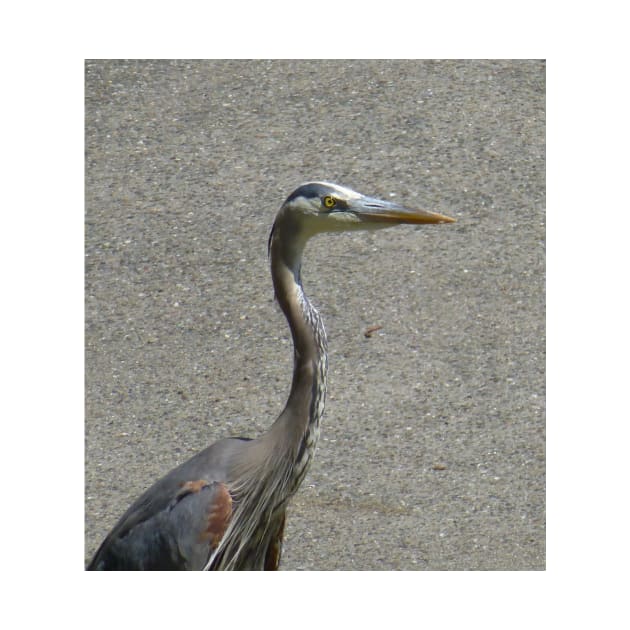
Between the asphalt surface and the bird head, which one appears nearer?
the bird head

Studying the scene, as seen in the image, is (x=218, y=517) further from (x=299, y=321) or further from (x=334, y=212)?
(x=334, y=212)

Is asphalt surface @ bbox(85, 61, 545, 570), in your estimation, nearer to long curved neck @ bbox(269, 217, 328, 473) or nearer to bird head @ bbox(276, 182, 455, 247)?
long curved neck @ bbox(269, 217, 328, 473)

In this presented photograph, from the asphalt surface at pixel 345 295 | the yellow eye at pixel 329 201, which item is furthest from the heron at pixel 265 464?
the asphalt surface at pixel 345 295

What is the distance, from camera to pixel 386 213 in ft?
12.0

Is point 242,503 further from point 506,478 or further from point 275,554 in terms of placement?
point 506,478

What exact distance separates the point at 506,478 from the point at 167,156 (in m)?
2.57

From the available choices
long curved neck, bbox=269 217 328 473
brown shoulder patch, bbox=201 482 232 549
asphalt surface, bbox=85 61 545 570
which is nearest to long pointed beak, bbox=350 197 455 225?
long curved neck, bbox=269 217 328 473

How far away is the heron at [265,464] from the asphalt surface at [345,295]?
796mm

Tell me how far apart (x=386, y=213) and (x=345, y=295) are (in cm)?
186

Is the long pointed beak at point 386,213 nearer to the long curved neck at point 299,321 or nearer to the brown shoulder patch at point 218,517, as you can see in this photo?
the long curved neck at point 299,321

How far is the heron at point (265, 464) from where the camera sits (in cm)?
364

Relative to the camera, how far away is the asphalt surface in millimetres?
4707

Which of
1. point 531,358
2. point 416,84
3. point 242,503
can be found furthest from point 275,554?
point 416,84

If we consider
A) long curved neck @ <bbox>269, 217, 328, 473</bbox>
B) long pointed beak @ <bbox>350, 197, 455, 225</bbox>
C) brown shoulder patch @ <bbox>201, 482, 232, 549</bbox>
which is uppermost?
long pointed beak @ <bbox>350, 197, 455, 225</bbox>
